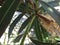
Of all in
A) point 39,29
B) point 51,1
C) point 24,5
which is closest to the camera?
point 51,1

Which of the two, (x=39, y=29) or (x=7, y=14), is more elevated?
(x=7, y=14)

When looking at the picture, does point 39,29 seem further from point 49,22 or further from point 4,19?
point 4,19

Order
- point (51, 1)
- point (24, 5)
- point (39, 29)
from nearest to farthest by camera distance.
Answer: point (51, 1) < point (24, 5) < point (39, 29)

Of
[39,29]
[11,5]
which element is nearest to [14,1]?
[11,5]

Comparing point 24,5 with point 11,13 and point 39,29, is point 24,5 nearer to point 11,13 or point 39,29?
point 39,29

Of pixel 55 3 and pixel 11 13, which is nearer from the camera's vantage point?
pixel 11 13

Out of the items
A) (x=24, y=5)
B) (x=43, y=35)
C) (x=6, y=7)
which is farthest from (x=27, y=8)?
(x=6, y=7)

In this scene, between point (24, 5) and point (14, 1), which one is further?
point (24, 5)

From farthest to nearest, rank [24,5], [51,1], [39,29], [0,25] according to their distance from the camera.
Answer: [39,29] → [24,5] → [51,1] → [0,25]

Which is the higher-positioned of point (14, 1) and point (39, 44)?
point (14, 1)
